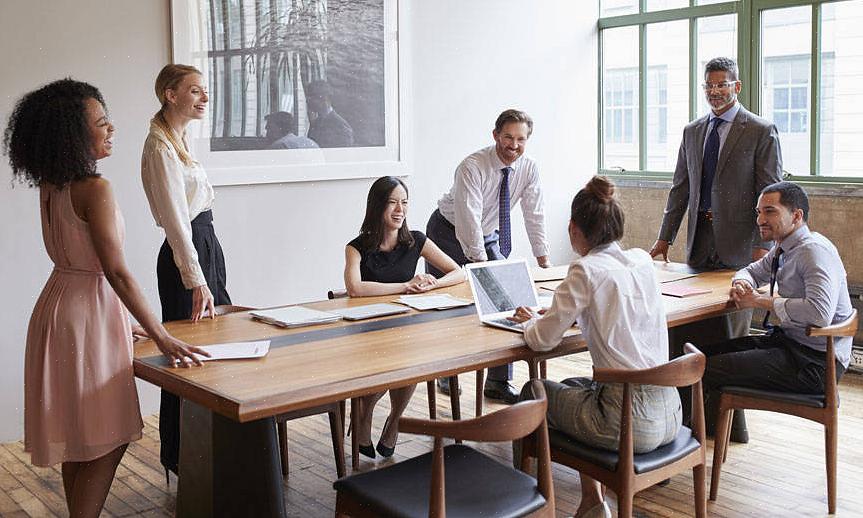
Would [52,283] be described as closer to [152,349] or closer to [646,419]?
[152,349]

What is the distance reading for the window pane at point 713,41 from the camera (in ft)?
22.3

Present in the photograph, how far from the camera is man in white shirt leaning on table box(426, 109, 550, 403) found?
16.4 feet

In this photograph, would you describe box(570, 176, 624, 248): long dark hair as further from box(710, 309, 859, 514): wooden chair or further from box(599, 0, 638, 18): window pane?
box(599, 0, 638, 18): window pane

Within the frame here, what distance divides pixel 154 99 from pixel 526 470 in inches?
120

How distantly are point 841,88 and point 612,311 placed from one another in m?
4.01

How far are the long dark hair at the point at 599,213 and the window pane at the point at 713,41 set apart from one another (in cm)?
404

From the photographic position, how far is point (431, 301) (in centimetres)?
400

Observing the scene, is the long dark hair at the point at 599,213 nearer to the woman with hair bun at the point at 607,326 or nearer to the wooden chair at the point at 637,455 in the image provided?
the woman with hair bun at the point at 607,326

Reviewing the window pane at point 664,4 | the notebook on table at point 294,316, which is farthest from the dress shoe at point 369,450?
the window pane at point 664,4

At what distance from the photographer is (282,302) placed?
584 cm

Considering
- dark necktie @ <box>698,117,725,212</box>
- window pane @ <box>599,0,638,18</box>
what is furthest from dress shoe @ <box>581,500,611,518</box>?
window pane @ <box>599,0,638,18</box>

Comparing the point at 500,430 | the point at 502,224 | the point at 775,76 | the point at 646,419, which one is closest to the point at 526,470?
the point at 646,419

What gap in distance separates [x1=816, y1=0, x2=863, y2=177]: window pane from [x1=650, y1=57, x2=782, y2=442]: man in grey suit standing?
5.66 ft

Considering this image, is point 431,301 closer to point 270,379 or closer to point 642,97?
point 270,379
